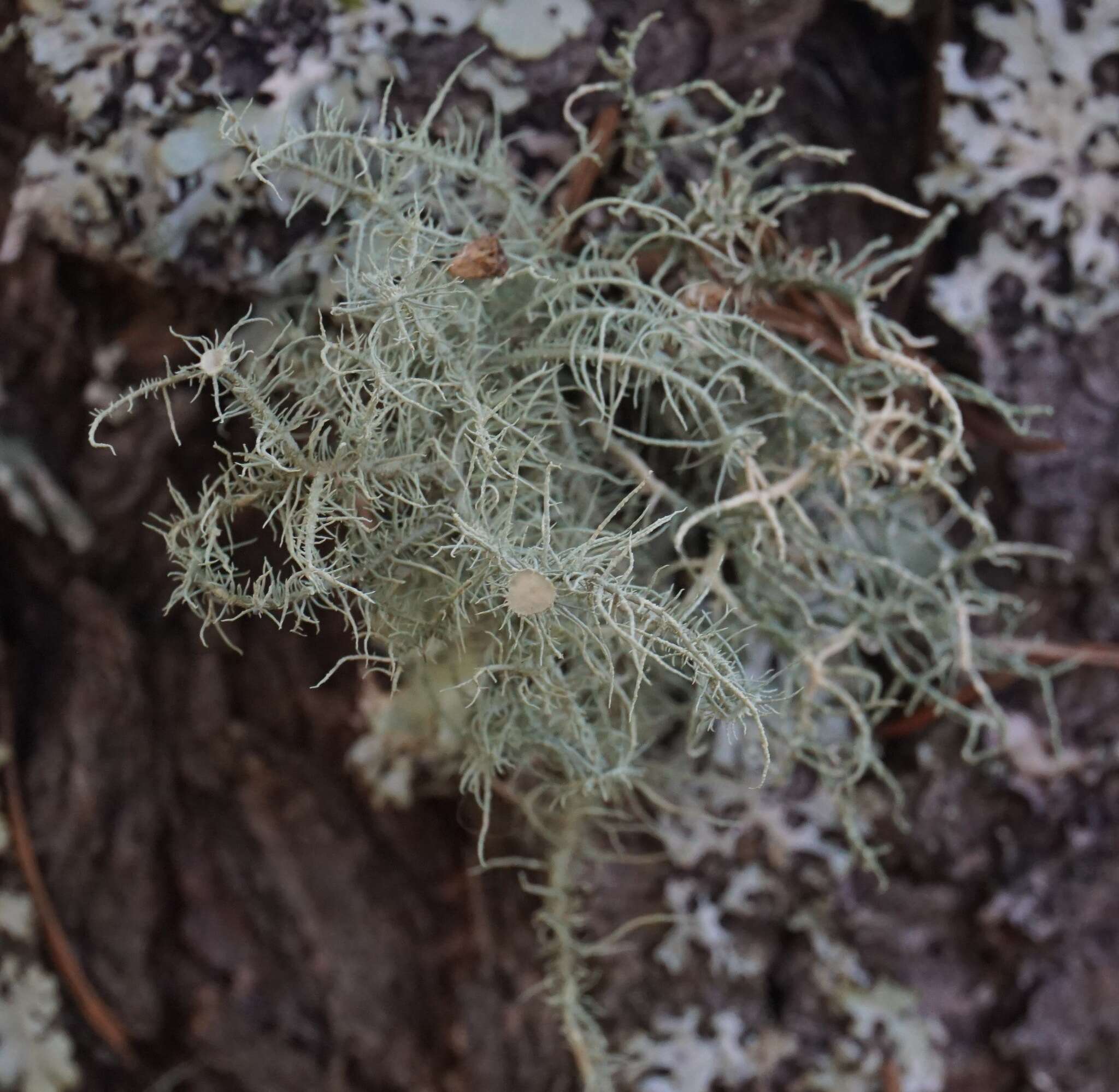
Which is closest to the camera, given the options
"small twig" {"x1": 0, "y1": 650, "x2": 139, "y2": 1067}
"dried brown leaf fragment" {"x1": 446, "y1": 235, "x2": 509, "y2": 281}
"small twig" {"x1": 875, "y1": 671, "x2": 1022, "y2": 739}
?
"dried brown leaf fragment" {"x1": 446, "y1": 235, "x2": 509, "y2": 281}

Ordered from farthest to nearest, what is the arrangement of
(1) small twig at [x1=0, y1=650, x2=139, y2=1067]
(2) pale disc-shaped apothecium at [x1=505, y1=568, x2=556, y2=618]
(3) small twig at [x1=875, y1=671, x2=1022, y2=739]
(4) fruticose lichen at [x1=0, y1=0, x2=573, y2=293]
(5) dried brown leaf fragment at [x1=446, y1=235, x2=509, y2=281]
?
(1) small twig at [x1=0, y1=650, x2=139, y2=1067] → (3) small twig at [x1=875, y1=671, x2=1022, y2=739] → (4) fruticose lichen at [x1=0, y1=0, x2=573, y2=293] → (5) dried brown leaf fragment at [x1=446, y1=235, x2=509, y2=281] → (2) pale disc-shaped apothecium at [x1=505, y1=568, x2=556, y2=618]

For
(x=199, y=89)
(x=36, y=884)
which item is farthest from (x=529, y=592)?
(x=36, y=884)

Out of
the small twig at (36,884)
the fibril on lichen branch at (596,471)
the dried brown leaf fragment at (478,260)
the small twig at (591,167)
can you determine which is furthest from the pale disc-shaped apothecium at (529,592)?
the small twig at (36,884)

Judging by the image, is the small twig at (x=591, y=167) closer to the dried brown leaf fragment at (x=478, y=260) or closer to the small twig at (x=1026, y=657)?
the dried brown leaf fragment at (x=478, y=260)

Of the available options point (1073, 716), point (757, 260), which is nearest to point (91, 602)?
point (757, 260)

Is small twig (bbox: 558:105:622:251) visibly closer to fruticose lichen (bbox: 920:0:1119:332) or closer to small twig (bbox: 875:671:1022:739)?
fruticose lichen (bbox: 920:0:1119:332)

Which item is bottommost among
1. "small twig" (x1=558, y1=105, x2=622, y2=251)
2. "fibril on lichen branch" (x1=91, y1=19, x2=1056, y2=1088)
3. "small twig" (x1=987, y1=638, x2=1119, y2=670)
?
"small twig" (x1=987, y1=638, x2=1119, y2=670)

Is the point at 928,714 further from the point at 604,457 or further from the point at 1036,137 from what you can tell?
the point at 1036,137

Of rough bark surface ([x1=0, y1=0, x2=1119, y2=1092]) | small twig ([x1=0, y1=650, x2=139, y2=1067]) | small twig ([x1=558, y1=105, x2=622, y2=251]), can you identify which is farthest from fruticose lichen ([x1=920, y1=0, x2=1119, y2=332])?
small twig ([x1=0, y1=650, x2=139, y2=1067])

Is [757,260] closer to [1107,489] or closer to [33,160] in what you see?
[1107,489]
